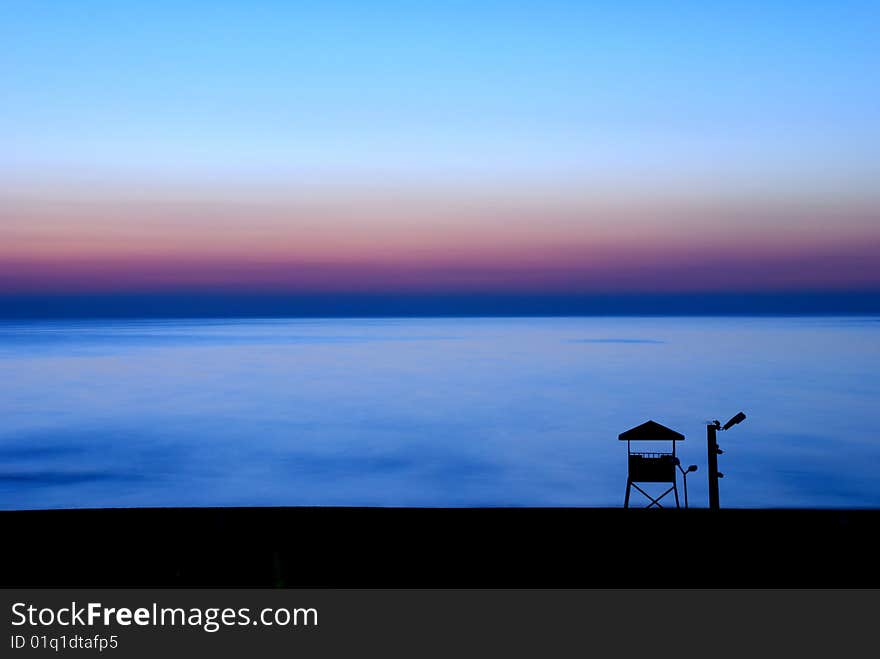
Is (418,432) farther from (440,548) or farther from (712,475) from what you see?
(440,548)

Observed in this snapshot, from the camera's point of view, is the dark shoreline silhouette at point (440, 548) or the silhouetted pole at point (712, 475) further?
the silhouetted pole at point (712, 475)

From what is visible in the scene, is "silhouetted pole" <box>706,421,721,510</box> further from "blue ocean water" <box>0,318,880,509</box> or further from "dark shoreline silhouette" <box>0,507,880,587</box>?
"blue ocean water" <box>0,318,880,509</box>

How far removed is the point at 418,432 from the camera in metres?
23.4

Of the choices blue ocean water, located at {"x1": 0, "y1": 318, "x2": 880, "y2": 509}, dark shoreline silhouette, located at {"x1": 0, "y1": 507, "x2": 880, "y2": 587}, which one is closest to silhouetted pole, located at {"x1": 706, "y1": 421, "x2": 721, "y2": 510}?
dark shoreline silhouette, located at {"x1": 0, "y1": 507, "x2": 880, "y2": 587}

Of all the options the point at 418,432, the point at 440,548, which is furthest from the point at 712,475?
the point at 418,432

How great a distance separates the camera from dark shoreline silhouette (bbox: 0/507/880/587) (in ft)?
15.3

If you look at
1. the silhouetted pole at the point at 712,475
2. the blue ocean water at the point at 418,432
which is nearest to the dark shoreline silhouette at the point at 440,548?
the silhouetted pole at the point at 712,475

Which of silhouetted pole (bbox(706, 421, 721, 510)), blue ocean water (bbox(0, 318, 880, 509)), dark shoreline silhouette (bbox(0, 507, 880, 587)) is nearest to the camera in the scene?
dark shoreline silhouette (bbox(0, 507, 880, 587))

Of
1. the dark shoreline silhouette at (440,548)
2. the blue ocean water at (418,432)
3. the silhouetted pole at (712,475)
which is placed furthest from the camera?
the blue ocean water at (418,432)

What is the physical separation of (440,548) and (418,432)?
736 inches

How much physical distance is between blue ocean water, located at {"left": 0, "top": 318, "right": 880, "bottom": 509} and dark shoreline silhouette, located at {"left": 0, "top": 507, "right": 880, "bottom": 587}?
31.8 ft

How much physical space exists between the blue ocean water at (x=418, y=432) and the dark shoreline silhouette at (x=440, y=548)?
9.68 m

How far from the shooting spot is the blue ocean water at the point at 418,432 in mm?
16250

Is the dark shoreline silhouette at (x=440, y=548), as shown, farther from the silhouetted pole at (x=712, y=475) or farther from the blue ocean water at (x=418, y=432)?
the blue ocean water at (x=418, y=432)
